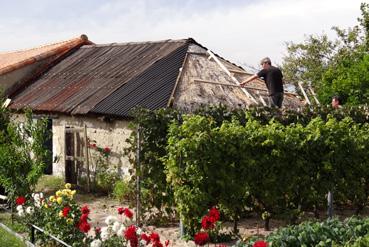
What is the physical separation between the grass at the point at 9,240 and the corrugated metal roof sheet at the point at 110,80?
4914 millimetres

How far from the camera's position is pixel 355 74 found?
1962 cm

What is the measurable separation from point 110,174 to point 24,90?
6.49 metres

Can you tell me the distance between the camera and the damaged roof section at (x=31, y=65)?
1966 centimetres

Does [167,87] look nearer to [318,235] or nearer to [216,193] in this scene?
[216,193]

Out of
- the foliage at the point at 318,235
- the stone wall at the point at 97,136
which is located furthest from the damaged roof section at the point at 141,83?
the foliage at the point at 318,235

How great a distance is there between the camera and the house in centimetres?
1412

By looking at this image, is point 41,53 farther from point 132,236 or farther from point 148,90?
point 132,236

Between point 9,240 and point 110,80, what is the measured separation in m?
8.06

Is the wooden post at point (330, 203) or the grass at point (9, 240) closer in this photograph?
the grass at point (9, 240)

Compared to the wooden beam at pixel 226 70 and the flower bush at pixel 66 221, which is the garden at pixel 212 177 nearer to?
the flower bush at pixel 66 221

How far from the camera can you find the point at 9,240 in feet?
29.8

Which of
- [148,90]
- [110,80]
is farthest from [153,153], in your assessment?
[110,80]

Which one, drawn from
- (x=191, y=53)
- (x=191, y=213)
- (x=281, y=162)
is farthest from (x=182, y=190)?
(x=191, y=53)

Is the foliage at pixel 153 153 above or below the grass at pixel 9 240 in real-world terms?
above
